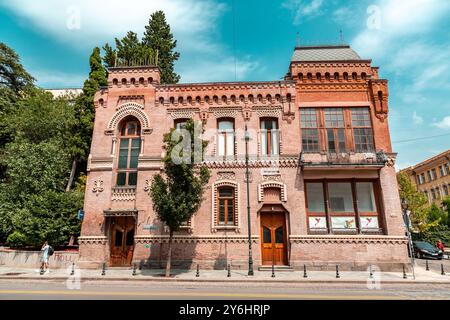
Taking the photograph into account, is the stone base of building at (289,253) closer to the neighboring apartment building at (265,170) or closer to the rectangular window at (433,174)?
the neighboring apartment building at (265,170)

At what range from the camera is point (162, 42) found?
32156 millimetres

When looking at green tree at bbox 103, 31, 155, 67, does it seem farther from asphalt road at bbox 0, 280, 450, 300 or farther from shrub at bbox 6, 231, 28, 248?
asphalt road at bbox 0, 280, 450, 300

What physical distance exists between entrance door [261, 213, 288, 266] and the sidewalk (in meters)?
1.53

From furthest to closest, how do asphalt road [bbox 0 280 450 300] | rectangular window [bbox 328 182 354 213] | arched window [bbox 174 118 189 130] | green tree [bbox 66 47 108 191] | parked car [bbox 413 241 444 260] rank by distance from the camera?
1. parked car [bbox 413 241 444 260]
2. green tree [bbox 66 47 108 191]
3. arched window [bbox 174 118 189 130]
4. rectangular window [bbox 328 182 354 213]
5. asphalt road [bbox 0 280 450 300]

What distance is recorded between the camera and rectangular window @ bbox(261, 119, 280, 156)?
66.4ft

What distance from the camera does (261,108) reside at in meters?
20.8

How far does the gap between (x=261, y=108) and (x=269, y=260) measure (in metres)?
10.9

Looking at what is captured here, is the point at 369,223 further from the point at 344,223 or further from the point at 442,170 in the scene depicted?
the point at 442,170

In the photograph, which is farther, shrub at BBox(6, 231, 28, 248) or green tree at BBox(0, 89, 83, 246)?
green tree at BBox(0, 89, 83, 246)

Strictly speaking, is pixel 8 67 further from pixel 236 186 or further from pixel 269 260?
pixel 269 260

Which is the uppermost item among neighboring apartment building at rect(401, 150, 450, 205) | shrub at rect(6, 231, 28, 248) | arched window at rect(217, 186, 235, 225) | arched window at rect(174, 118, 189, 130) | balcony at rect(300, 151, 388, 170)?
neighboring apartment building at rect(401, 150, 450, 205)

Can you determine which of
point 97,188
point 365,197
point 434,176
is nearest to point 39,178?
point 97,188

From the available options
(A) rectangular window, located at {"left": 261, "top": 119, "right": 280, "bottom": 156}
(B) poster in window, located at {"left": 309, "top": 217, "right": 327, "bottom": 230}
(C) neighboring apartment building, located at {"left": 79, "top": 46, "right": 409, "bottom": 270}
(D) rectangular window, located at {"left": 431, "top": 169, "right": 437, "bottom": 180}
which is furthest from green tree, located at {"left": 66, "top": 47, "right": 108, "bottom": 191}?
(D) rectangular window, located at {"left": 431, "top": 169, "right": 437, "bottom": 180}
